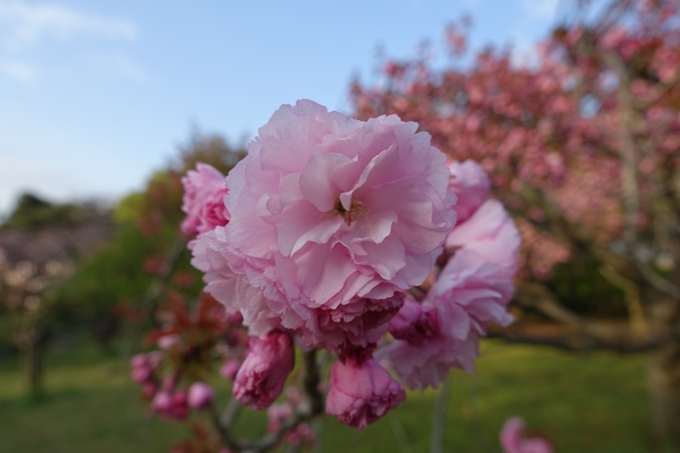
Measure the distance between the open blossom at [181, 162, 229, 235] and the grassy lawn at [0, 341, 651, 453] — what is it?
3141 mm

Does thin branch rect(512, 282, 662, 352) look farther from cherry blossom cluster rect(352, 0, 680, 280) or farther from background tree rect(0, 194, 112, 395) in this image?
background tree rect(0, 194, 112, 395)

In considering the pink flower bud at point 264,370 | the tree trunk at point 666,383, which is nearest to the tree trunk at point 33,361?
the pink flower bud at point 264,370

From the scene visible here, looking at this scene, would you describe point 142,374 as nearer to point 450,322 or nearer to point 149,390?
point 149,390

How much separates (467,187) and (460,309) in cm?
20

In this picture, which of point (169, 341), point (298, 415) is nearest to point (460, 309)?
point (298, 415)

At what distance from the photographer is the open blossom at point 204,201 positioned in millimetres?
538

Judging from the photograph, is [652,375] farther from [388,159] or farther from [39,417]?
[39,417]

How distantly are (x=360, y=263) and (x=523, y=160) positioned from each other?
505 cm

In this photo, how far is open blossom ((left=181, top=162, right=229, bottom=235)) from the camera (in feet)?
1.76

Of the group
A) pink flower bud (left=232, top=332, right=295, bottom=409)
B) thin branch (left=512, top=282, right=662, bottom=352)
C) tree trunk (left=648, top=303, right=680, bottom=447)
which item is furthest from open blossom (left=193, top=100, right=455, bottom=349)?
tree trunk (left=648, top=303, right=680, bottom=447)

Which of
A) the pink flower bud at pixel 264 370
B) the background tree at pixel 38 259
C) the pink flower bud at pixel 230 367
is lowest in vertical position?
the pink flower bud at pixel 264 370

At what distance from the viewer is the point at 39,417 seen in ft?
19.8

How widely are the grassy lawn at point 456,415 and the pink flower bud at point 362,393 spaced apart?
119 inches

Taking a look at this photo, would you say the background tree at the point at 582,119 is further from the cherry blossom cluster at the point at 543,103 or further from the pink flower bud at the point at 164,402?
the pink flower bud at the point at 164,402
